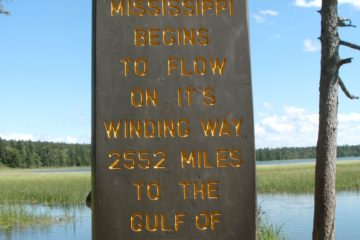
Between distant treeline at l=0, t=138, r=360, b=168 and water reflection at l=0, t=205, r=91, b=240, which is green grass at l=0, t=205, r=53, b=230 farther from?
distant treeline at l=0, t=138, r=360, b=168

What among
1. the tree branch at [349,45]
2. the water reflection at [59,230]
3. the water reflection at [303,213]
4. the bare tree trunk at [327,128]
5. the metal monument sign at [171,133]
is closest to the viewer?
the metal monument sign at [171,133]

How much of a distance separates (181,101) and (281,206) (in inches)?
841

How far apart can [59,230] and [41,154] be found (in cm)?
10702

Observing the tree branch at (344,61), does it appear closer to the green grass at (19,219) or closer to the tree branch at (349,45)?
the tree branch at (349,45)

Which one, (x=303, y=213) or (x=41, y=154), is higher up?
(x=41, y=154)

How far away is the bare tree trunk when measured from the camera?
30.2 ft

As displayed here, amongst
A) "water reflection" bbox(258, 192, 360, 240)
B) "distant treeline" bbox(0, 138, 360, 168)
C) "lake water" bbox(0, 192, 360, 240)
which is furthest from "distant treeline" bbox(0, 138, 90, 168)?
"water reflection" bbox(258, 192, 360, 240)

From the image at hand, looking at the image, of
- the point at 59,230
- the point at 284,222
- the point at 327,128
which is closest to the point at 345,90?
the point at 327,128

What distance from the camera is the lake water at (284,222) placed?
19.2 m

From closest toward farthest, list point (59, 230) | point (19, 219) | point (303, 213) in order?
point (59, 230), point (19, 219), point (303, 213)

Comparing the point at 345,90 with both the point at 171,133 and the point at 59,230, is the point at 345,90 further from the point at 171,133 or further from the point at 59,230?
the point at 59,230

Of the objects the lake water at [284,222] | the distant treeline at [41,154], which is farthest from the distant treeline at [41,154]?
the lake water at [284,222]

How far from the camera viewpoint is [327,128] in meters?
9.19

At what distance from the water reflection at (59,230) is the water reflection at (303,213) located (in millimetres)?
6872
